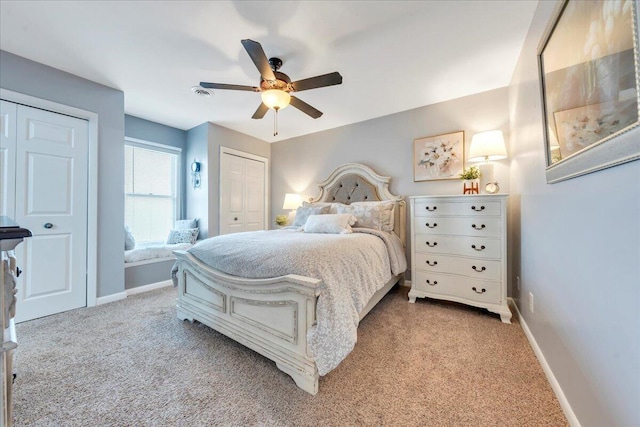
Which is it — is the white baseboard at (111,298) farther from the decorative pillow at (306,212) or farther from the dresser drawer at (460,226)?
the dresser drawer at (460,226)

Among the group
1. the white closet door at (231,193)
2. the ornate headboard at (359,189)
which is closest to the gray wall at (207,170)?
the white closet door at (231,193)

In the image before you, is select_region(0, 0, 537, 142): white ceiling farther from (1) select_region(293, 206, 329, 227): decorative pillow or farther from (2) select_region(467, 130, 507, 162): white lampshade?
(1) select_region(293, 206, 329, 227): decorative pillow

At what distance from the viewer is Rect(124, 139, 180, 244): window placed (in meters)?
3.53

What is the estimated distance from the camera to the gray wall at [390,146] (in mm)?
2762

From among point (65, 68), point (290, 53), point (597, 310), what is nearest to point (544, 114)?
point (597, 310)

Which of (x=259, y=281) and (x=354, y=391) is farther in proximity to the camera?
(x=259, y=281)

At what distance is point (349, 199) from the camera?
362 cm

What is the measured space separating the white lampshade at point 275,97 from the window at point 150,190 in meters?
2.64

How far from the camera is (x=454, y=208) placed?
7.97ft

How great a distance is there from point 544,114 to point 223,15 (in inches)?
86.6

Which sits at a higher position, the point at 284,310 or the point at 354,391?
the point at 284,310

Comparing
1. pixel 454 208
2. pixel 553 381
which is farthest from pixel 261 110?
pixel 553 381

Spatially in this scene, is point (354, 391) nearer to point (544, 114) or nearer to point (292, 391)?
point (292, 391)

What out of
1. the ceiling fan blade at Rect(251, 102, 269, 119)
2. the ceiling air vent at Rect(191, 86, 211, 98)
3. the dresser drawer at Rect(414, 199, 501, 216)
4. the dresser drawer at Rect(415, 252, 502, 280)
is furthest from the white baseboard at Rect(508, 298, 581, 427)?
the ceiling air vent at Rect(191, 86, 211, 98)
